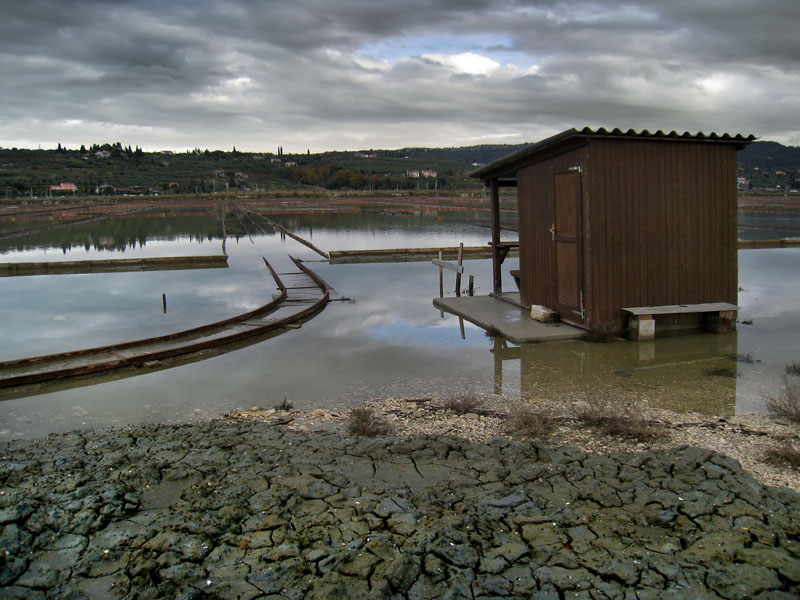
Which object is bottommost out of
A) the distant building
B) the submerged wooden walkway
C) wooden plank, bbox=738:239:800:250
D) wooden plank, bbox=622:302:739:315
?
the submerged wooden walkway

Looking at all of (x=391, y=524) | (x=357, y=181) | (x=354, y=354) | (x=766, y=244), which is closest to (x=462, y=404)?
(x=391, y=524)

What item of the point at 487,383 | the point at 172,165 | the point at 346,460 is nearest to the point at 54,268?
the point at 487,383

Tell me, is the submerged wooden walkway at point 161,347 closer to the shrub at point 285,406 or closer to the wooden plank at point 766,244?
the shrub at point 285,406

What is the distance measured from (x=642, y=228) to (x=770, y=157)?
12752 cm

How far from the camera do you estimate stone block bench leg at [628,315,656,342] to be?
33.7 feet

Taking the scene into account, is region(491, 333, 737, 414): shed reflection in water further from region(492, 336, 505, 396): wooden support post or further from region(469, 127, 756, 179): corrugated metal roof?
region(469, 127, 756, 179): corrugated metal roof

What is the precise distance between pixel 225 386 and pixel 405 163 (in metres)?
150

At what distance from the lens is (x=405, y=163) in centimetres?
15462

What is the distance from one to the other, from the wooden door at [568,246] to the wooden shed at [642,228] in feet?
0.06

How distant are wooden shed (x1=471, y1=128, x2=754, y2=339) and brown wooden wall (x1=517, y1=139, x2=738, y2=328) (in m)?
0.02

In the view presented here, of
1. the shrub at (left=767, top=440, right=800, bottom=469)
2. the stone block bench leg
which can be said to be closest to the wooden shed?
the stone block bench leg

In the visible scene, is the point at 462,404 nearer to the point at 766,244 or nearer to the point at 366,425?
the point at 366,425

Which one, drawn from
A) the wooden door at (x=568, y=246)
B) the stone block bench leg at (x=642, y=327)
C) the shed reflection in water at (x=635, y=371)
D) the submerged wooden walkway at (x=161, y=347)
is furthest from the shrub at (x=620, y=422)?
the submerged wooden walkway at (x=161, y=347)

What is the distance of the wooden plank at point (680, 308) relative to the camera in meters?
10.3
